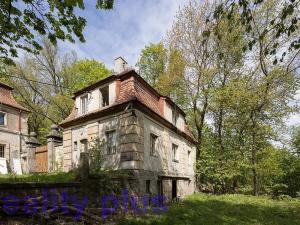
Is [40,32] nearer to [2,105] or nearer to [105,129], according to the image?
[105,129]

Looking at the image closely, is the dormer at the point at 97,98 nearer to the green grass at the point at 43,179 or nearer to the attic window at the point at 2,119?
the green grass at the point at 43,179

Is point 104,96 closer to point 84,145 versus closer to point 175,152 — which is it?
point 84,145

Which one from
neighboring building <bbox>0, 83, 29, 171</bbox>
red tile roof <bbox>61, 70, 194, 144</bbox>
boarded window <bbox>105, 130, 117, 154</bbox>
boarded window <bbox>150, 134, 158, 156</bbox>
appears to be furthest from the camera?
neighboring building <bbox>0, 83, 29, 171</bbox>

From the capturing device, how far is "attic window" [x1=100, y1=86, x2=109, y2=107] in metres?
17.5

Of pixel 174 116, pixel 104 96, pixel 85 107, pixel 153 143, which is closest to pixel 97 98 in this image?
pixel 104 96

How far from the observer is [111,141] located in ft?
53.1

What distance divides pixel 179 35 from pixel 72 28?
20413 millimetres

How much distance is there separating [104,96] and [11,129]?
12.8m

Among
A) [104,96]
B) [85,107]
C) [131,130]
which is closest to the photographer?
[131,130]

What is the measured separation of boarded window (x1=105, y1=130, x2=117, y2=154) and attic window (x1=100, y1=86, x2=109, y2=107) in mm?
2128

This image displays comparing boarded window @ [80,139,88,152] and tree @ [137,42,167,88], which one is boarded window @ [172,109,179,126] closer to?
boarded window @ [80,139,88,152]

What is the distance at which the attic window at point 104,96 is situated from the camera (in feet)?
57.4

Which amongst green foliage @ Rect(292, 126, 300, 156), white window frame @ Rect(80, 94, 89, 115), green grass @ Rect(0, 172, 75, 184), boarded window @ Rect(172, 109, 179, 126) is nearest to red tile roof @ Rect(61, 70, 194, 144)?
white window frame @ Rect(80, 94, 89, 115)

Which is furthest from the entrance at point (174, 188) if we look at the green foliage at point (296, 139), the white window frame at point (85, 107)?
the green foliage at point (296, 139)
